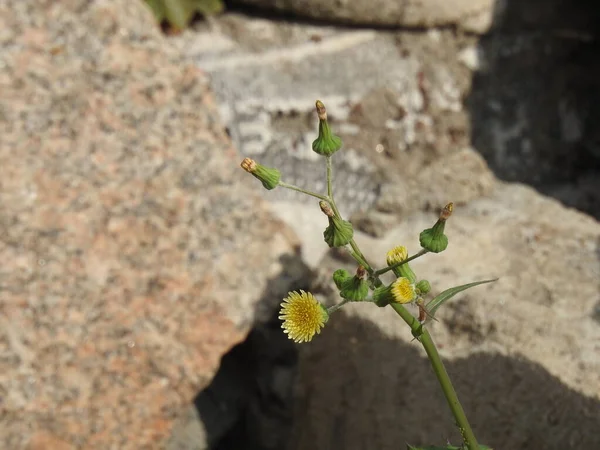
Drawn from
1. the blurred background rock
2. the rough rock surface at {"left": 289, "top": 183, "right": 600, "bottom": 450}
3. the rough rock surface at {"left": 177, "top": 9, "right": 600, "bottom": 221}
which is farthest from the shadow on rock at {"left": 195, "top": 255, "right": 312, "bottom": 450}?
Answer: the rough rock surface at {"left": 177, "top": 9, "right": 600, "bottom": 221}

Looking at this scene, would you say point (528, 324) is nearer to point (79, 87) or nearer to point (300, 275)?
point (300, 275)

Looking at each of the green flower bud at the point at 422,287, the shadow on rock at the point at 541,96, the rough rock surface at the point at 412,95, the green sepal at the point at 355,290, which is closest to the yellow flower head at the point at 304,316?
the green sepal at the point at 355,290

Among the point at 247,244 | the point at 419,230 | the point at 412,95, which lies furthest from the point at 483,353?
the point at 412,95

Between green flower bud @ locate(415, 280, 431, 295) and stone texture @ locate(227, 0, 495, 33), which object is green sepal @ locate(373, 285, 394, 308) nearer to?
green flower bud @ locate(415, 280, 431, 295)

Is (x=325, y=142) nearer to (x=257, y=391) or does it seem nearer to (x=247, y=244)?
(x=247, y=244)

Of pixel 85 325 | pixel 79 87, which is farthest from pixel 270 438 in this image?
pixel 79 87

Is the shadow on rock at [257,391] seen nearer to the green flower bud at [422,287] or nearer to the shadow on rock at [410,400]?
the shadow on rock at [410,400]
